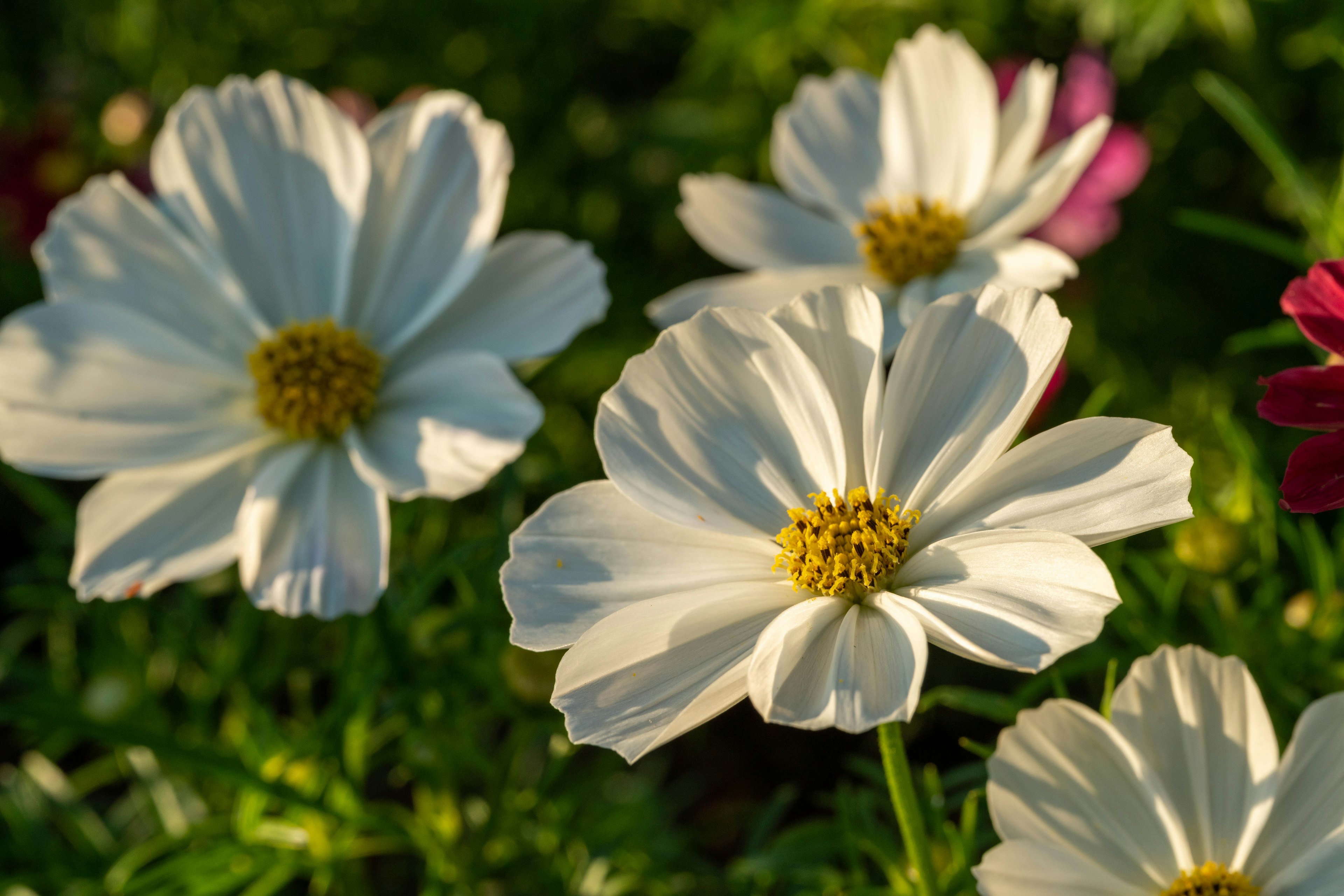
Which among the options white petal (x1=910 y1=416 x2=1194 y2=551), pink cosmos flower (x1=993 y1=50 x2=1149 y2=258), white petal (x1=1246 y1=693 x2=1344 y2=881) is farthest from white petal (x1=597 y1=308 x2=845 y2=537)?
pink cosmos flower (x1=993 y1=50 x2=1149 y2=258)

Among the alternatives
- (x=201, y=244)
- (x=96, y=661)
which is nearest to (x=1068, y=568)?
(x=201, y=244)

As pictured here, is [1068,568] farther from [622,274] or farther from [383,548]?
[622,274]

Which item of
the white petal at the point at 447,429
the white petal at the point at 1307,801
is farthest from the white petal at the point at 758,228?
the white petal at the point at 1307,801

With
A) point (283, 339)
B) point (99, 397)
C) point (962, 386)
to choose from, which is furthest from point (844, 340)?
point (99, 397)

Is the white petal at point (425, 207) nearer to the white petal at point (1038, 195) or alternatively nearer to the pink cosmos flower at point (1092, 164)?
the white petal at point (1038, 195)

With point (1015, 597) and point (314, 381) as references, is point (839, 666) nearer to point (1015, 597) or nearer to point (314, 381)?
point (1015, 597)
